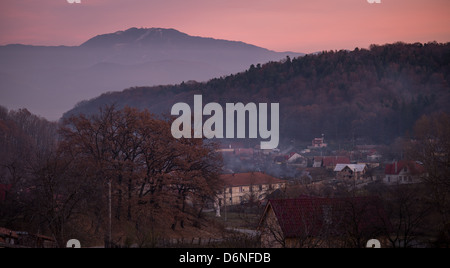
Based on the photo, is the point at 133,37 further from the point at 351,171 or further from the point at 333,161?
the point at 333,161

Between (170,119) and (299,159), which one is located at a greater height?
(170,119)

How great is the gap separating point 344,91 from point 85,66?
4361cm

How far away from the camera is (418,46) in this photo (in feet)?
199

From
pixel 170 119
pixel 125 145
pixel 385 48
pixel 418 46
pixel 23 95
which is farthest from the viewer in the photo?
pixel 385 48

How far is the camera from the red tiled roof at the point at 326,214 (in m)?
8.59

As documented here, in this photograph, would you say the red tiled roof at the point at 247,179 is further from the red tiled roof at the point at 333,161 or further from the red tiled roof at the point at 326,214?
the red tiled roof at the point at 326,214

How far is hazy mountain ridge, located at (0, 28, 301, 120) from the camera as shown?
12680mm

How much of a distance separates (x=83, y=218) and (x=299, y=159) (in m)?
31.8

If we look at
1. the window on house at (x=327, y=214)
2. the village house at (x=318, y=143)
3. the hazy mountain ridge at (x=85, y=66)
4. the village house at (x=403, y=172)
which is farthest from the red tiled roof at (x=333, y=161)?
the window on house at (x=327, y=214)

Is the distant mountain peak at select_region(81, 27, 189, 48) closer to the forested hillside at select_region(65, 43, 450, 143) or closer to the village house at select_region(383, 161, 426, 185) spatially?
the village house at select_region(383, 161, 426, 185)

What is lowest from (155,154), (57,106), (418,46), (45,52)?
(155,154)
